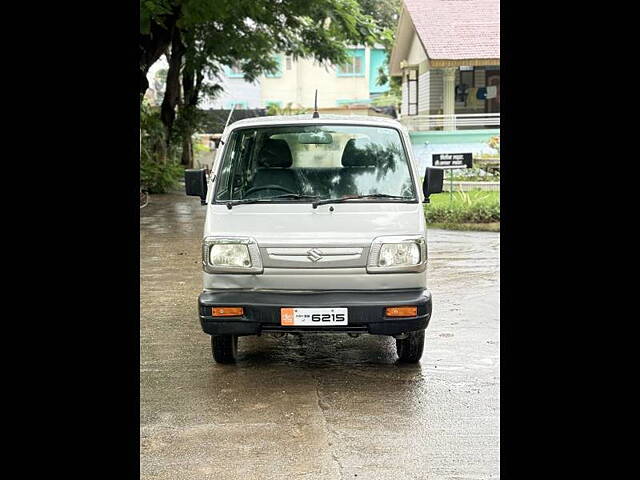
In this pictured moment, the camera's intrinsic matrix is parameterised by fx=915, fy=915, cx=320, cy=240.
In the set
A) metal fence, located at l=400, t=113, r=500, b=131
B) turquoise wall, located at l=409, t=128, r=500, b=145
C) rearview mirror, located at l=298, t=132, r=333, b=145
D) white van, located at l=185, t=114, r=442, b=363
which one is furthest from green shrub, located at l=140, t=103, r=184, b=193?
white van, located at l=185, t=114, r=442, b=363

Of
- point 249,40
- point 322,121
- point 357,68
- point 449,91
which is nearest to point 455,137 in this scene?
point 449,91

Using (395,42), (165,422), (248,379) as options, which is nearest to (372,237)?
(248,379)

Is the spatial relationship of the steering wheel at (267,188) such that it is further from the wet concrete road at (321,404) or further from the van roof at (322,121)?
the wet concrete road at (321,404)

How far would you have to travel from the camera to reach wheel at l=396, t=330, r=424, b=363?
286 inches

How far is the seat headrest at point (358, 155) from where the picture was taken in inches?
293

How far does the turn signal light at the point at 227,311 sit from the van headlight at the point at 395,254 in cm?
100

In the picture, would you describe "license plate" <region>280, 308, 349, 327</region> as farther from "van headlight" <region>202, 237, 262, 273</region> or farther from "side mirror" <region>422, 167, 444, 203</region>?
"side mirror" <region>422, 167, 444, 203</region>

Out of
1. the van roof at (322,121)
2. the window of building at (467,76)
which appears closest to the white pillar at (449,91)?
the window of building at (467,76)

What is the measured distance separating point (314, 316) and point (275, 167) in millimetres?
1497

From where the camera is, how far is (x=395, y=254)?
6.81 metres

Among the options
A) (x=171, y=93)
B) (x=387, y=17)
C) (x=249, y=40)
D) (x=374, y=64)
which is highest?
(x=387, y=17)

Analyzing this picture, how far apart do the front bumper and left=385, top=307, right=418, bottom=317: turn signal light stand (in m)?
0.02

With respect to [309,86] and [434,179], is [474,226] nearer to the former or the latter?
[434,179]
